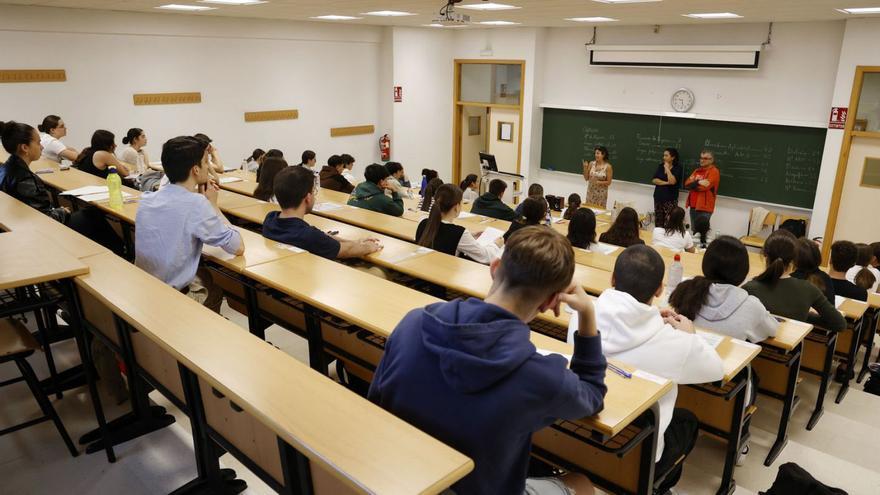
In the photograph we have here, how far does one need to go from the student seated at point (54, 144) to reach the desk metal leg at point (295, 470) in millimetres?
5902

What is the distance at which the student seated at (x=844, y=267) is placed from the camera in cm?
401

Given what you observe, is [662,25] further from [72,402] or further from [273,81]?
[72,402]

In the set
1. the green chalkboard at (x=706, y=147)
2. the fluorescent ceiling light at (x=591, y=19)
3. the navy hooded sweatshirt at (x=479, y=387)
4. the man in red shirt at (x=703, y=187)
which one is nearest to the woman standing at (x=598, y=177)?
the green chalkboard at (x=706, y=147)

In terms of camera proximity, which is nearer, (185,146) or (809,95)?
(185,146)

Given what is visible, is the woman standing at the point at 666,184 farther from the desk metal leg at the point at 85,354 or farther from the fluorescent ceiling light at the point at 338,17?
the desk metal leg at the point at 85,354

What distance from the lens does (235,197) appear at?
5.41 metres

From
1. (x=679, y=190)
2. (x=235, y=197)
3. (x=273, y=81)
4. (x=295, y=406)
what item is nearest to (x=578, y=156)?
(x=679, y=190)

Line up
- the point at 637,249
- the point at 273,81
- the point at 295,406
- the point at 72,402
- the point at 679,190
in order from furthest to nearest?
the point at 273,81 → the point at 679,190 → the point at 72,402 → the point at 637,249 → the point at 295,406

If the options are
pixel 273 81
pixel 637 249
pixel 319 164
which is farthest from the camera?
pixel 319 164

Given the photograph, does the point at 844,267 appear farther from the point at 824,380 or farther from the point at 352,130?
the point at 352,130

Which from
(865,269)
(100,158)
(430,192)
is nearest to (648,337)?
(865,269)

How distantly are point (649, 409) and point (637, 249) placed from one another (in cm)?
64

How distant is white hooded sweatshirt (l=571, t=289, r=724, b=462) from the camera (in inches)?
86.7

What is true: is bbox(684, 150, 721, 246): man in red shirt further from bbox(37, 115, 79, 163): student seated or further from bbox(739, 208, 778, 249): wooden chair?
bbox(37, 115, 79, 163): student seated
